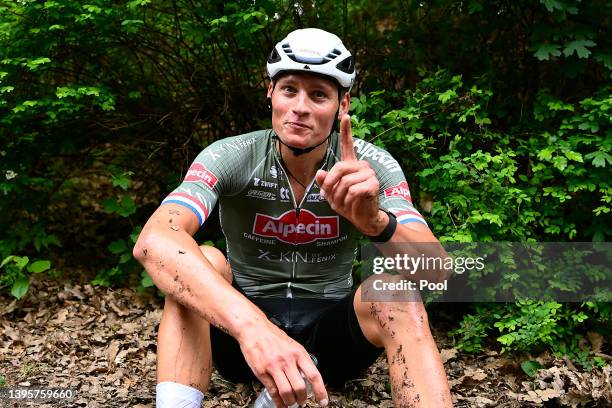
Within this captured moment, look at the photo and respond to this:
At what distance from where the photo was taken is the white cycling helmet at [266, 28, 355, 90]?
2953 millimetres

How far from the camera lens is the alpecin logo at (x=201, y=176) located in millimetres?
2809

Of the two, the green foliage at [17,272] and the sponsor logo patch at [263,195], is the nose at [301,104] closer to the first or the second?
the sponsor logo patch at [263,195]

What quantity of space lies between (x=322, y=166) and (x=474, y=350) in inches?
69.9

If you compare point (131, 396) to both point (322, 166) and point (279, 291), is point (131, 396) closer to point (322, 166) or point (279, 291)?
point (279, 291)

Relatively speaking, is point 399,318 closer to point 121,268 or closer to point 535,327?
point 535,327

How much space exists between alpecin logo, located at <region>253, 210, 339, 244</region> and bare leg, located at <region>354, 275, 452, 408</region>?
59 cm

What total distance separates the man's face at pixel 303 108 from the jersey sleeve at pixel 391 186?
0.26 m

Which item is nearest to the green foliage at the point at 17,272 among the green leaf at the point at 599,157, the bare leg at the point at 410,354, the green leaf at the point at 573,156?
the bare leg at the point at 410,354

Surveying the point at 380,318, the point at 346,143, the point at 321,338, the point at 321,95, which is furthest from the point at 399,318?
the point at 321,95

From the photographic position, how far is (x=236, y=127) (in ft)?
17.2

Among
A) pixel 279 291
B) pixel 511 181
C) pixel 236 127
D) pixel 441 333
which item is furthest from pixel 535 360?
pixel 236 127

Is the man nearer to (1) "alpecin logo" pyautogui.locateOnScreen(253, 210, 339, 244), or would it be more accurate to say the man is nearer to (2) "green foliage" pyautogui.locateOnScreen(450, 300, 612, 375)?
(1) "alpecin logo" pyautogui.locateOnScreen(253, 210, 339, 244)

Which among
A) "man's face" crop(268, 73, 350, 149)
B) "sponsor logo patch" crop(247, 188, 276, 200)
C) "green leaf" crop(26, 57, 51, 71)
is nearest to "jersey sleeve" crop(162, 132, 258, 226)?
"sponsor logo patch" crop(247, 188, 276, 200)

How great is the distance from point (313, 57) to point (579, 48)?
2.12m
